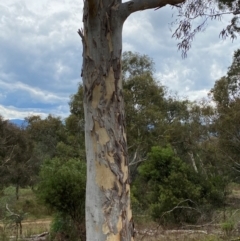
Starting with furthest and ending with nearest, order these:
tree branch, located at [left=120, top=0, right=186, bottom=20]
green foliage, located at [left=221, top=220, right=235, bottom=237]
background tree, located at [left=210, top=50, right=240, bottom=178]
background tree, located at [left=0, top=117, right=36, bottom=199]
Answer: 1. background tree, located at [left=0, top=117, right=36, bottom=199]
2. background tree, located at [left=210, top=50, right=240, bottom=178]
3. green foliage, located at [left=221, top=220, right=235, bottom=237]
4. tree branch, located at [left=120, top=0, right=186, bottom=20]

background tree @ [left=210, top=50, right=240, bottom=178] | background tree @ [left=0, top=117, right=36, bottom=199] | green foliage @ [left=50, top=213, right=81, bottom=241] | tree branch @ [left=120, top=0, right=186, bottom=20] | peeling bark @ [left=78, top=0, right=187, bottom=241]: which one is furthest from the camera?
background tree @ [left=0, top=117, right=36, bottom=199]

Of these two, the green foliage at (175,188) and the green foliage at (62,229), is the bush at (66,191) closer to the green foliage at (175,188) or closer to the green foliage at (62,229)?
the green foliage at (62,229)

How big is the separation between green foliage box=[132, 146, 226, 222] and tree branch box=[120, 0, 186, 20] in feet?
25.3

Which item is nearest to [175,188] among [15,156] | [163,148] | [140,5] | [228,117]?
[163,148]

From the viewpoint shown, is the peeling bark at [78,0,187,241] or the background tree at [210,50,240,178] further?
the background tree at [210,50,240,178]

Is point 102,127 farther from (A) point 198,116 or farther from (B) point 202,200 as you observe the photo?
(A) point 198,116

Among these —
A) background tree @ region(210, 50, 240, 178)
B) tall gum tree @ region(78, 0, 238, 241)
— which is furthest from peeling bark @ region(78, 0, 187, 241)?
background tree @ region(210, 50, 240, 178)

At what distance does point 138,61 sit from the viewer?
22.3 m

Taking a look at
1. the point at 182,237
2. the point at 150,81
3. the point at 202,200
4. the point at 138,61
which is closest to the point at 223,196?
the point at 202,200

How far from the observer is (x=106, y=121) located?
377cm

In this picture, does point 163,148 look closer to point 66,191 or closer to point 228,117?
point 66,191

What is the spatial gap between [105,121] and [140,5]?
117 cm

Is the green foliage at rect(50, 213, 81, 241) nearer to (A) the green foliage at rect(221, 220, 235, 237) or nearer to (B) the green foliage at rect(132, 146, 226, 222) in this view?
(A) the green foliage at rect(221, 220, 235, 237)

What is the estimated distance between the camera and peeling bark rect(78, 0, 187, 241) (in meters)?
3.60
